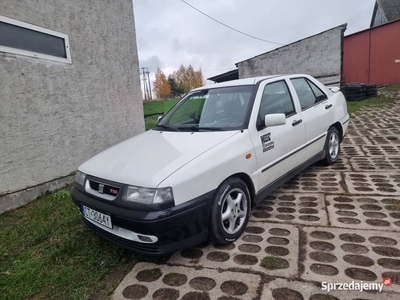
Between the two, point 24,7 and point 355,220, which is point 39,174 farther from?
Answer: point 355,220

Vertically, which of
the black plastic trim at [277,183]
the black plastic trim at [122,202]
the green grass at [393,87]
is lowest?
the black plastic trim at [277,183]

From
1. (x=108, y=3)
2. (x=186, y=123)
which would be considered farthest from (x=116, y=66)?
(x=186, y=123)

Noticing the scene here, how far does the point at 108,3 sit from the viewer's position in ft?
16.9

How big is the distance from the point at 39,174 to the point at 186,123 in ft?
8.09

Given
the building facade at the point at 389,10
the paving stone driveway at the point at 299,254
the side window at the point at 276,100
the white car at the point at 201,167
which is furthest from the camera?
the building facade at the point at 389,10

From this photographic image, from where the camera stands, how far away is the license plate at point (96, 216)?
2.25m

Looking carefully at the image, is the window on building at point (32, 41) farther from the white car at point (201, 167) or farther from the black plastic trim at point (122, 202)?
the black plastic trim at point (122, 202)

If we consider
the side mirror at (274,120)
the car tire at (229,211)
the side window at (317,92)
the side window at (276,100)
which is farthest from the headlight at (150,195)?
the side window at (317,92)

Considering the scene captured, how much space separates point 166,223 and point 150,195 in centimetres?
24

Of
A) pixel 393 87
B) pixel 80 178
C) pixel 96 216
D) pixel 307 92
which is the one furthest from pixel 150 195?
pixel 393 87

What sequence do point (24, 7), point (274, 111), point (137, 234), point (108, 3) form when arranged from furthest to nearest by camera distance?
1. point (108, 3)
2. point (24, 7)
3. point (274, 111)
4. point (137, 234)

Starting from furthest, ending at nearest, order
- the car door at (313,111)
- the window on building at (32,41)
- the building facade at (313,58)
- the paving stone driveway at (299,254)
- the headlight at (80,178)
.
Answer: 1. the building facade at (313,58)
2. the car door at (313,111)
3. the window on building at (32,41)
4. the headlight at (80,178)
5. the paving stone driveway at (299,254)

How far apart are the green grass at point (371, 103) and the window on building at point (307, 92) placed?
717cm

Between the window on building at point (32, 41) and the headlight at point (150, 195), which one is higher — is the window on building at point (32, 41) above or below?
above
